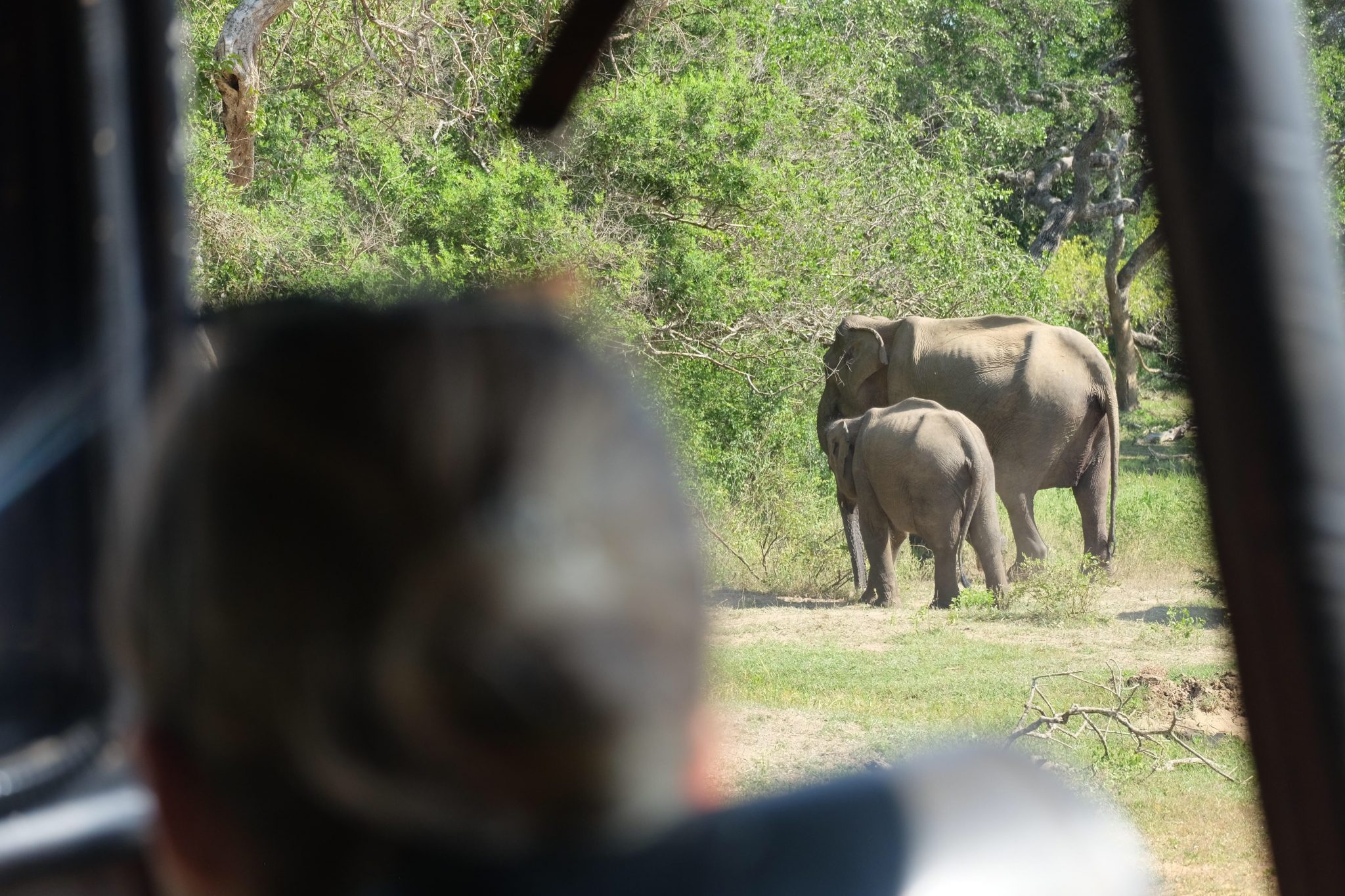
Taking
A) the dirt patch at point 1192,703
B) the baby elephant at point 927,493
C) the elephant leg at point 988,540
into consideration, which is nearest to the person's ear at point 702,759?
the dirt patch at point 1192,703

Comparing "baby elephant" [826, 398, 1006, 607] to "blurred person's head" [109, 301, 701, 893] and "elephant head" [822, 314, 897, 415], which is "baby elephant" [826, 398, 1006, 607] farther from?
"blurred person's head" [109, 301, 701, 893]

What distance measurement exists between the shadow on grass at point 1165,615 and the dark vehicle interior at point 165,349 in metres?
4.42

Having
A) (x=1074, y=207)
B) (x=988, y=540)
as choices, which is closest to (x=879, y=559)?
(x=988, y=540)

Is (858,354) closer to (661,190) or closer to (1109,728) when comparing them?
(661,190)

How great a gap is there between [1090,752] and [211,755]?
11.6 feet

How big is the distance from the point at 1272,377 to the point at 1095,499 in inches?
277

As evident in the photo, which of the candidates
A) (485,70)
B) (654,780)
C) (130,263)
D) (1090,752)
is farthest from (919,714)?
(654,780)

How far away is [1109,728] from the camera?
3553 mm

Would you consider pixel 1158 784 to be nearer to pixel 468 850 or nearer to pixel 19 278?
pixel 19 278

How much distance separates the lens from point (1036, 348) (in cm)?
680

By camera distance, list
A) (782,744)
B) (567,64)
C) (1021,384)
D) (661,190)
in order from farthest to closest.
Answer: (1021,384)
(661,190)
(782,744)
(567,64)

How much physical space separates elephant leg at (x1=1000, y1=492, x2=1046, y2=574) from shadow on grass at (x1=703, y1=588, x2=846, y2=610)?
1.12m

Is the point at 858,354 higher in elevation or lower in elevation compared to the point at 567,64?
lower

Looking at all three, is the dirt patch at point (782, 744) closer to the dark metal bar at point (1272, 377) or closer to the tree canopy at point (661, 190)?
the tree canopy at point (661, 190)
